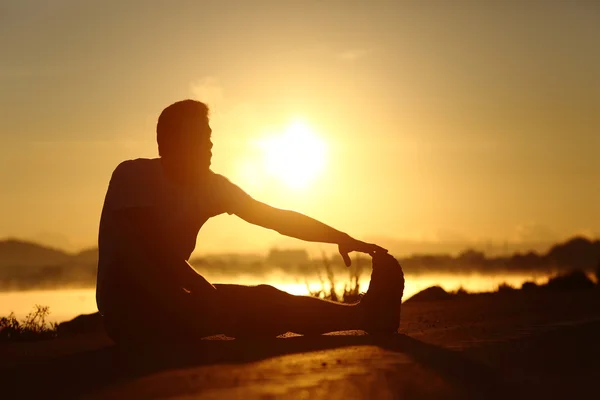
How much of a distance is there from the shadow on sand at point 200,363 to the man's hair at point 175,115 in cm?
164

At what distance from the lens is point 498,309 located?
11.6m

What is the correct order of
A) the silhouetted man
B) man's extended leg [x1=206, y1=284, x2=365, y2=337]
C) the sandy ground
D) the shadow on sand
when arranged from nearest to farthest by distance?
the sandy ground < the shadow on sand < the silhouetted man < man's extended leg [x1=206, y1=284, x2=365, y2=337]

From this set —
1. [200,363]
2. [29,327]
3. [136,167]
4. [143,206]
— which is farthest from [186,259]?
[29,327]

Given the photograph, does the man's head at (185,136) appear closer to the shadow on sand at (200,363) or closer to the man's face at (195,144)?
the man's face at (195,144)

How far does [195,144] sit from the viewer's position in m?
7.22

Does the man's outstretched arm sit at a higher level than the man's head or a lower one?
lower

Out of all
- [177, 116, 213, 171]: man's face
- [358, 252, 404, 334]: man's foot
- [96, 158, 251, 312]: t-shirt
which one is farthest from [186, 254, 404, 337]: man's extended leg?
[177, 116, 213, 171]: man's face

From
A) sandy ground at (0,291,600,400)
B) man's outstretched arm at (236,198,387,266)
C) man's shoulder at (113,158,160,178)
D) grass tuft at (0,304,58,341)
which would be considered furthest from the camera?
grass tuft at (0,304,58,341)

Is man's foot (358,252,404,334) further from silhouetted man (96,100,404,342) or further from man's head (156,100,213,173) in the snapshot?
man's head (156,100,213,173)

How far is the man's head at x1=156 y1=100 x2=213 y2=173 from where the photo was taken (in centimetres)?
717

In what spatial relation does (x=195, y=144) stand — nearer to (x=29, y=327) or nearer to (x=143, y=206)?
(x=143, y=206)

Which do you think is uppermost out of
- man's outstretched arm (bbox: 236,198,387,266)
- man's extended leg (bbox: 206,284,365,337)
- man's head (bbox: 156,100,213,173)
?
man's head (bbox: 156,100,213,173)

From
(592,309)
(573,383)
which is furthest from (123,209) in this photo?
(592,309)

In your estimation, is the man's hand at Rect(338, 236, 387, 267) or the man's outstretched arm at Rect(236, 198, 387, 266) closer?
the man's hand at Rect(338, 236, 387, 267)
